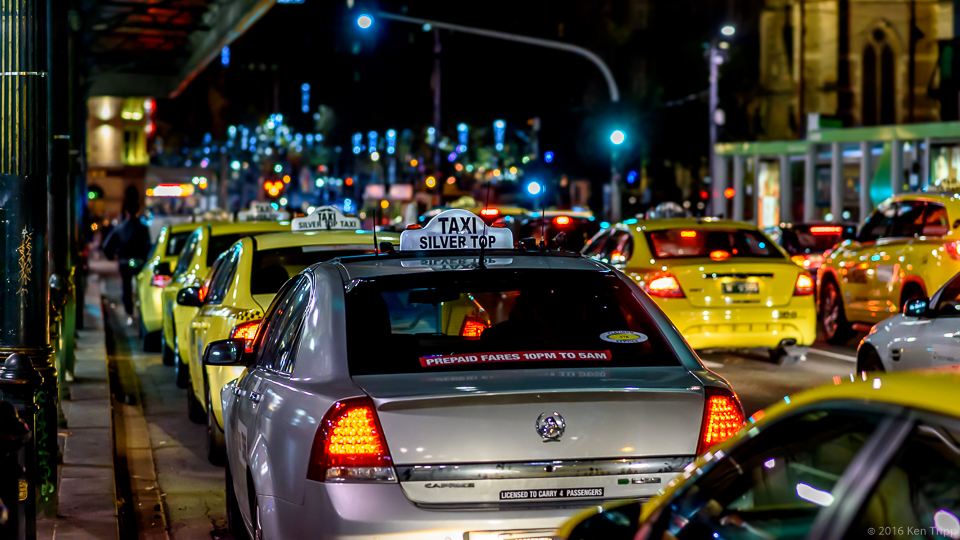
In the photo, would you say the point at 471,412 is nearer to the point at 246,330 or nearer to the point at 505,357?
the point at 505,357

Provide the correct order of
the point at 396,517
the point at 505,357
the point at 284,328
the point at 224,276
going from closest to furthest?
1. the point at 396,517
2. the point at 505,357
3. the point at 284,328
4. the point at 224,276

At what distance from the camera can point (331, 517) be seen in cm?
436

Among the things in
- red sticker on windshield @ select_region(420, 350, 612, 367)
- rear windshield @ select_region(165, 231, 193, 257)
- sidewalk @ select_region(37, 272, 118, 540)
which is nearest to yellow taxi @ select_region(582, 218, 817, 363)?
sidewalk @ select_region(37, 272, 118, 540)

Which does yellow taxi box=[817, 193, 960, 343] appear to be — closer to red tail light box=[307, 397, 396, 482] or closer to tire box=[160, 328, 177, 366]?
tire box=[160, 328, 177, 366]

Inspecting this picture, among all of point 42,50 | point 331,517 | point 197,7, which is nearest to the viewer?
Result: point 331,517

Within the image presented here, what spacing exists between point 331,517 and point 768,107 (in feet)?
197

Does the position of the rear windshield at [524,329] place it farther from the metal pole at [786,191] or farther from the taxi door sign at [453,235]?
the metal pole at [786,191]

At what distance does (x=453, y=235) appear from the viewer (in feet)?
24.3

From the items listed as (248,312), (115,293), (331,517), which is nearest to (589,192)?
(115,293)

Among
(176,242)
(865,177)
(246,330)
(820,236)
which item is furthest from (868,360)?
(865,177)

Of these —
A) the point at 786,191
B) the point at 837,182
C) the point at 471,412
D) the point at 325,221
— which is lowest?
the point at 471,412

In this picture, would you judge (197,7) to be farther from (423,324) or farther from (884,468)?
(884,468)

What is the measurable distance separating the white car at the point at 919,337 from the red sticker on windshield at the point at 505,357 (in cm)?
469

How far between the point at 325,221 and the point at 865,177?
27.0 metres
